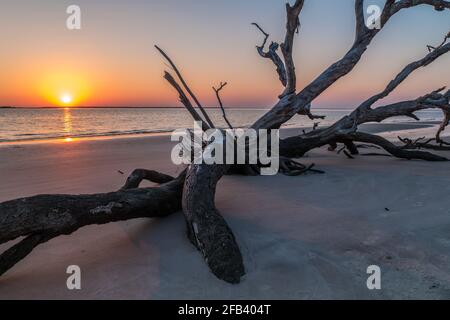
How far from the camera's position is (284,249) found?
3.10m

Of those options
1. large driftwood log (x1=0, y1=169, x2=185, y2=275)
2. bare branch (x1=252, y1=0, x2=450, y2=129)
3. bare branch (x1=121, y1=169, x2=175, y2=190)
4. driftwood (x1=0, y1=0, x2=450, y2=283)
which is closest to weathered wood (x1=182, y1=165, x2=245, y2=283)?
driftwood (x1=0, y1=0, x2=450, y2=283)

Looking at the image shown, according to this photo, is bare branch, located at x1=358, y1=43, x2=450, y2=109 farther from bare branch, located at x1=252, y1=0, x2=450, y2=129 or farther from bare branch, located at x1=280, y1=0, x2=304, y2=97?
bare branch, located at x1=280, y1=0, x2=304, y2=97

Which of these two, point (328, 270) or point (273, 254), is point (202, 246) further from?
point (328, 270)

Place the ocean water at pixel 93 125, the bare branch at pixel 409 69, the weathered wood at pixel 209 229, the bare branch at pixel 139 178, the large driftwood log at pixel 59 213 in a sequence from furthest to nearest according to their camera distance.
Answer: the ocean water at pixel 93 125 < the bare branch at pixel 409 69 < the bare branch at pixel 139 178 < the weathered wood at pixel 209 229 < the large driftwood log at pixel 59 213

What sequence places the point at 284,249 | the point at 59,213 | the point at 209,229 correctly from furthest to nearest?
1. the point at 284,249
2. the point at 209,229
3. the point at 59,213

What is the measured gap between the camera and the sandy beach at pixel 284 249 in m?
2.49

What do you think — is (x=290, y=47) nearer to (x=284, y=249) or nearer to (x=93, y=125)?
(x=284, y=249)

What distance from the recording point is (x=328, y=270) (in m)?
2.71

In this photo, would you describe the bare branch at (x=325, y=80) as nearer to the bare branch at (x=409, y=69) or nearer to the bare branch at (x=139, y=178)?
the bare branch at (x=409, y=69)

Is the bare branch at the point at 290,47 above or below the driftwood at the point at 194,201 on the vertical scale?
above

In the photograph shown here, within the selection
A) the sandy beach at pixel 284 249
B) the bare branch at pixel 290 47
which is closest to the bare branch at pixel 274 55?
the bare branch at pixel 290 47

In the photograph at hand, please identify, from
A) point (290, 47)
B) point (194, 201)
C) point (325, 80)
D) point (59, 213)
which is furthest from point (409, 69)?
point (59, 213)
